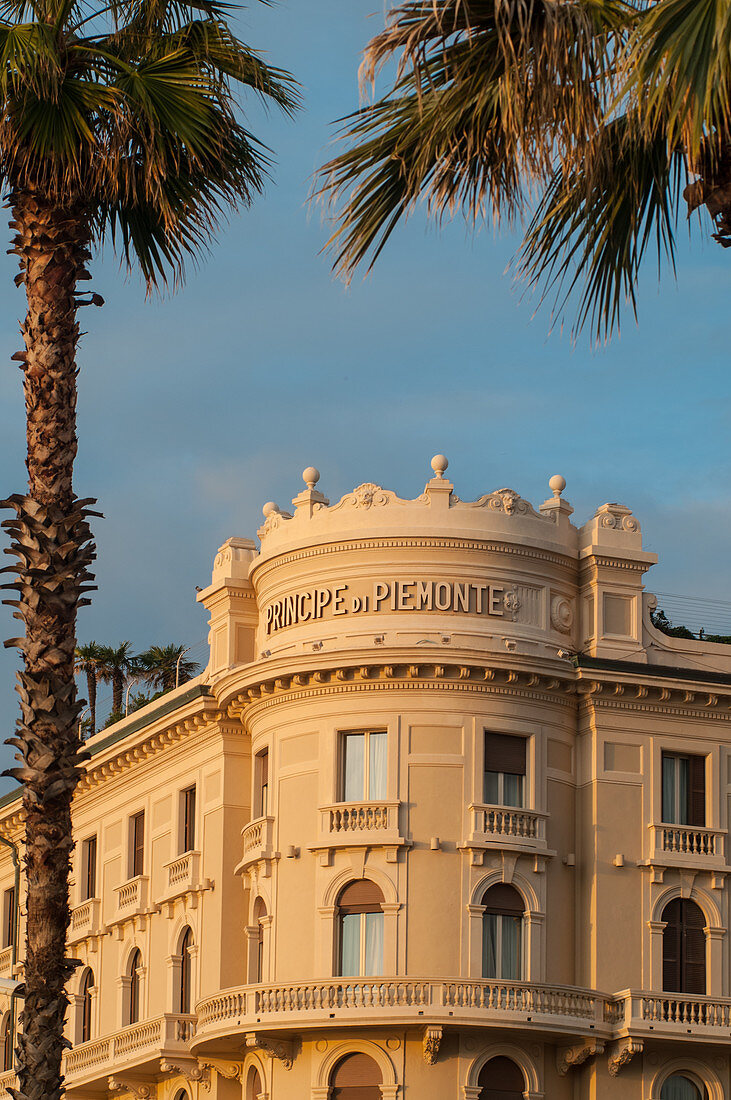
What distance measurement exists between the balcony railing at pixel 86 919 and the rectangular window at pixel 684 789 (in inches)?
680

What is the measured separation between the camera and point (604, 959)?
4262cm

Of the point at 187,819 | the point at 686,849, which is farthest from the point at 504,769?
the point at 187,819

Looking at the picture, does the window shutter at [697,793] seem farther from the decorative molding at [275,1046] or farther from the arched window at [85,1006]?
the arched window at [85,1006]

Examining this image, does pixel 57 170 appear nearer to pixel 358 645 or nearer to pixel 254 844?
pixel 358 645

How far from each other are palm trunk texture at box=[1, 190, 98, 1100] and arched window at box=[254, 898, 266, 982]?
78.9ft

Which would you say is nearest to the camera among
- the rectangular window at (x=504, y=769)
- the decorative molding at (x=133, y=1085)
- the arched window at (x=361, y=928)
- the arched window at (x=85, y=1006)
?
the arched window at (x=361, y=928)

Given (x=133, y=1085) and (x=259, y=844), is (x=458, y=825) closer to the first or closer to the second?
(x=259, y=844)

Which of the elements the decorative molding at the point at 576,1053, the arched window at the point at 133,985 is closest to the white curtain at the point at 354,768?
the decorative molding at the point at 576,1053

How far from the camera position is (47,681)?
65.8 ft

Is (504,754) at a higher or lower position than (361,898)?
higher

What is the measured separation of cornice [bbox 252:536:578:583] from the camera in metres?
43.0

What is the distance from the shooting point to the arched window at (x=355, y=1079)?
134ft

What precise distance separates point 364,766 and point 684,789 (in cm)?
779

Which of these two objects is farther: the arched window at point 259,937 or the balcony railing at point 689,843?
the arched window at point 259,937
